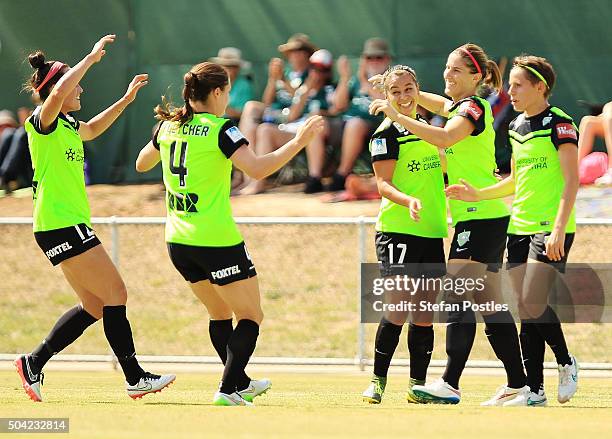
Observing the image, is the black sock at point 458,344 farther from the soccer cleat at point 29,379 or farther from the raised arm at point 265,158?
the soccer cleat at point 29,379

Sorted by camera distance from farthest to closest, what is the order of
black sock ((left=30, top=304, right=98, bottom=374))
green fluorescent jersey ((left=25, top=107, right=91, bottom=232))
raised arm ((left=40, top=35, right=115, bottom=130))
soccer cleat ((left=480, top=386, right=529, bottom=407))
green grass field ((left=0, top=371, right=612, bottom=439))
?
black sock ((left=30, top=304, right=98, bottom=374)), soccer cleat ((left=480, top=386, right=529, bottom=407)), green fluorescent jersey ((left=25, top=107, right=91, bottom=232)), raised arm ((left=40, top=35, right=115, bottom=130)), green grass field ((left=0, top=371, right=612, bottom=439))

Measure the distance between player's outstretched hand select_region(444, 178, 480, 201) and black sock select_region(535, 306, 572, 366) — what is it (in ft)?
2.82

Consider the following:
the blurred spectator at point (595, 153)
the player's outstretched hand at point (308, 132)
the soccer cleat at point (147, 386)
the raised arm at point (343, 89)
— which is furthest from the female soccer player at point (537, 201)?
the raised arm at point (343, 89)

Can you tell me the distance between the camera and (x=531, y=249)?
25.8 feet

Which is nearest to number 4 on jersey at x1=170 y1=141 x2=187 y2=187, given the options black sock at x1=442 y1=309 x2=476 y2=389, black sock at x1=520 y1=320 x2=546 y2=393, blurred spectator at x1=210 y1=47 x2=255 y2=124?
black sock at x1=442 y1=309 x2=476 y2=389

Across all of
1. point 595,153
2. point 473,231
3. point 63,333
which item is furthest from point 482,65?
point 595,153

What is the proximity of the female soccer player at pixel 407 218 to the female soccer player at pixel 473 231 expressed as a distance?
0.39ft

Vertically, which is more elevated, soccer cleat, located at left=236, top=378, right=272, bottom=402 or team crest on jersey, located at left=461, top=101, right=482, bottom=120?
team crest on jersey, located at left=461, top=101, right=482, bottom=120

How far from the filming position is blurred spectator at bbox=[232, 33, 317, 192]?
15633mm

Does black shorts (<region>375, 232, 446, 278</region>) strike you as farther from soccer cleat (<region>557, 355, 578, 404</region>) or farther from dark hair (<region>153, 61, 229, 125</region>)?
dark hair (<region>153, 61, 229, 125</region>)

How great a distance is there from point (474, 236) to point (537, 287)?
19.2 inches

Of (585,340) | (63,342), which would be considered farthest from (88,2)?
(63,342)

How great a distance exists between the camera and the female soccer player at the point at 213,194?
24.4 feet

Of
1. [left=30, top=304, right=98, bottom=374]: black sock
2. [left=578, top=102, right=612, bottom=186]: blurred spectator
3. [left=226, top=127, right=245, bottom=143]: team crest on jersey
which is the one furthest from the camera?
[left=578, top=102, right=612, bottom=186]: blurred spectator
